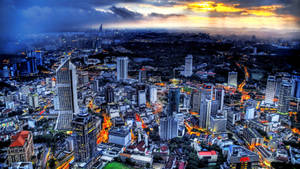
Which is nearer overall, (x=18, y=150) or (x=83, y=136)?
(x=18, y=150)

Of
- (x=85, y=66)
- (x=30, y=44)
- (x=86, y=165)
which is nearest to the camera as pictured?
(x=86, y=165)

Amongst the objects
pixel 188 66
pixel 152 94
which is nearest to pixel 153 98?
pixel 152 94

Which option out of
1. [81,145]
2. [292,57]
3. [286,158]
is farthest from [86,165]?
[292,57]

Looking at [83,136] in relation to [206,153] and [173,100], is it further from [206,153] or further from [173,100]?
[173,100]

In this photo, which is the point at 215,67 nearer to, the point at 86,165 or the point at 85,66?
the point at 85,66

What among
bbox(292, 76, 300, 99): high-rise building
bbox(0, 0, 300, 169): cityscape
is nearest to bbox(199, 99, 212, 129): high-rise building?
bbox(0, 0, 300, 169): cityscape

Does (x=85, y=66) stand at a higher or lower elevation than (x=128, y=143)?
higher
